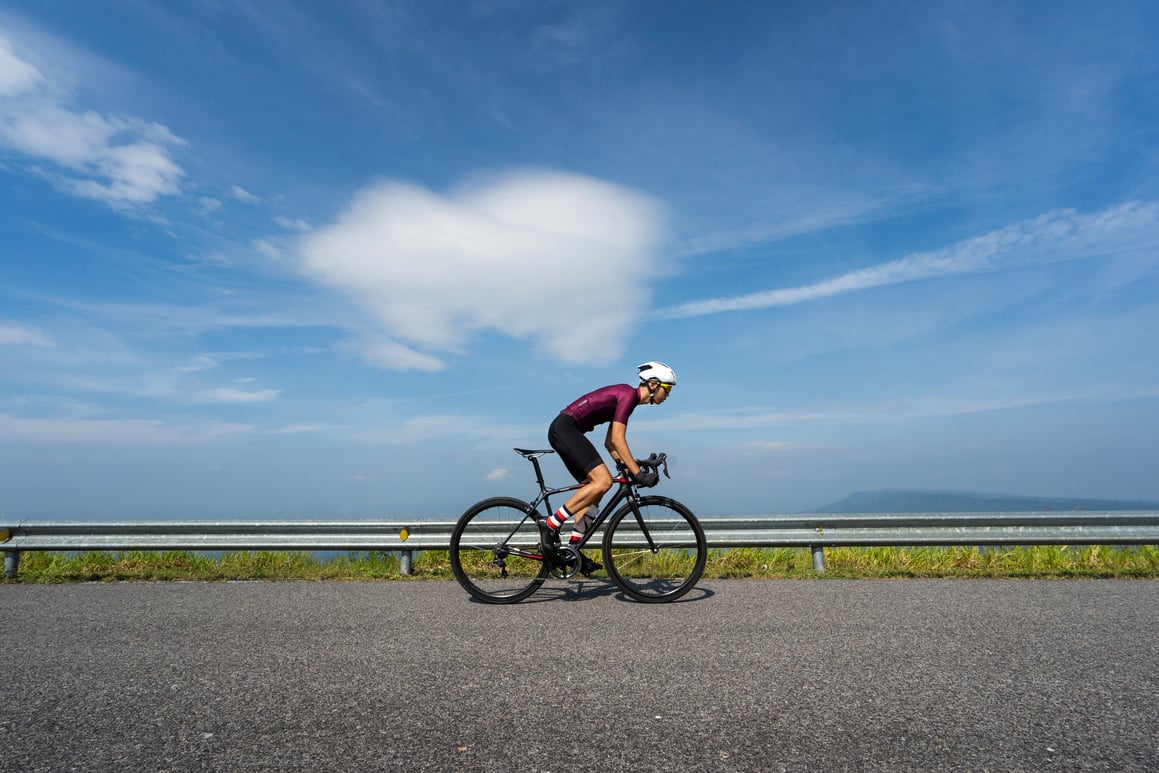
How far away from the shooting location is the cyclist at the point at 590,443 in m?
6.08

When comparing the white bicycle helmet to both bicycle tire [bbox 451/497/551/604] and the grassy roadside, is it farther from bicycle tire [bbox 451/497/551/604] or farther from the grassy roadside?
the grassy roadside

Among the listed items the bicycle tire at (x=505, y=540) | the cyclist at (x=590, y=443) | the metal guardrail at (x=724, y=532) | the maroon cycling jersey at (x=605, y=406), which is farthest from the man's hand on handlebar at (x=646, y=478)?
the metal guardrail at (x=724, y=532)

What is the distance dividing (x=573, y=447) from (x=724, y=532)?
2313mm

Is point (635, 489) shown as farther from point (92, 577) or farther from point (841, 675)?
point (92, 577)

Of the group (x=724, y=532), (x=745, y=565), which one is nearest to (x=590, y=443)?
(x=724, y=532)

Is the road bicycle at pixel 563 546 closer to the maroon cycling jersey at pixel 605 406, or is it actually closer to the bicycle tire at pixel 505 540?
the bicycle tire at pixel 505 540

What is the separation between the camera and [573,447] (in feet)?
19.9

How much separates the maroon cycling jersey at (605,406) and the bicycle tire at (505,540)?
96 cm

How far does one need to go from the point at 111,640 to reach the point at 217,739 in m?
2.45

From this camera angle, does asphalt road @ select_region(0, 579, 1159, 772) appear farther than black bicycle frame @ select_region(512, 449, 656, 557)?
No

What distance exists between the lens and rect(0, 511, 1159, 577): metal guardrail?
23.5 ft

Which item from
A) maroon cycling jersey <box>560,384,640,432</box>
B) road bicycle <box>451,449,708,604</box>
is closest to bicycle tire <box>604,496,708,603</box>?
road bicycle <box>451,449,708,604</box>

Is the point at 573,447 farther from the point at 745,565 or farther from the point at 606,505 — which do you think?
the point at 745,565


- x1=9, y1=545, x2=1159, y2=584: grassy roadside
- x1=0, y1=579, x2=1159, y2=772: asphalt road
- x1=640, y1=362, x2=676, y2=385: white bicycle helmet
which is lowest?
x1=0, y1=579, x2=1159, y2=772: asphalt road
